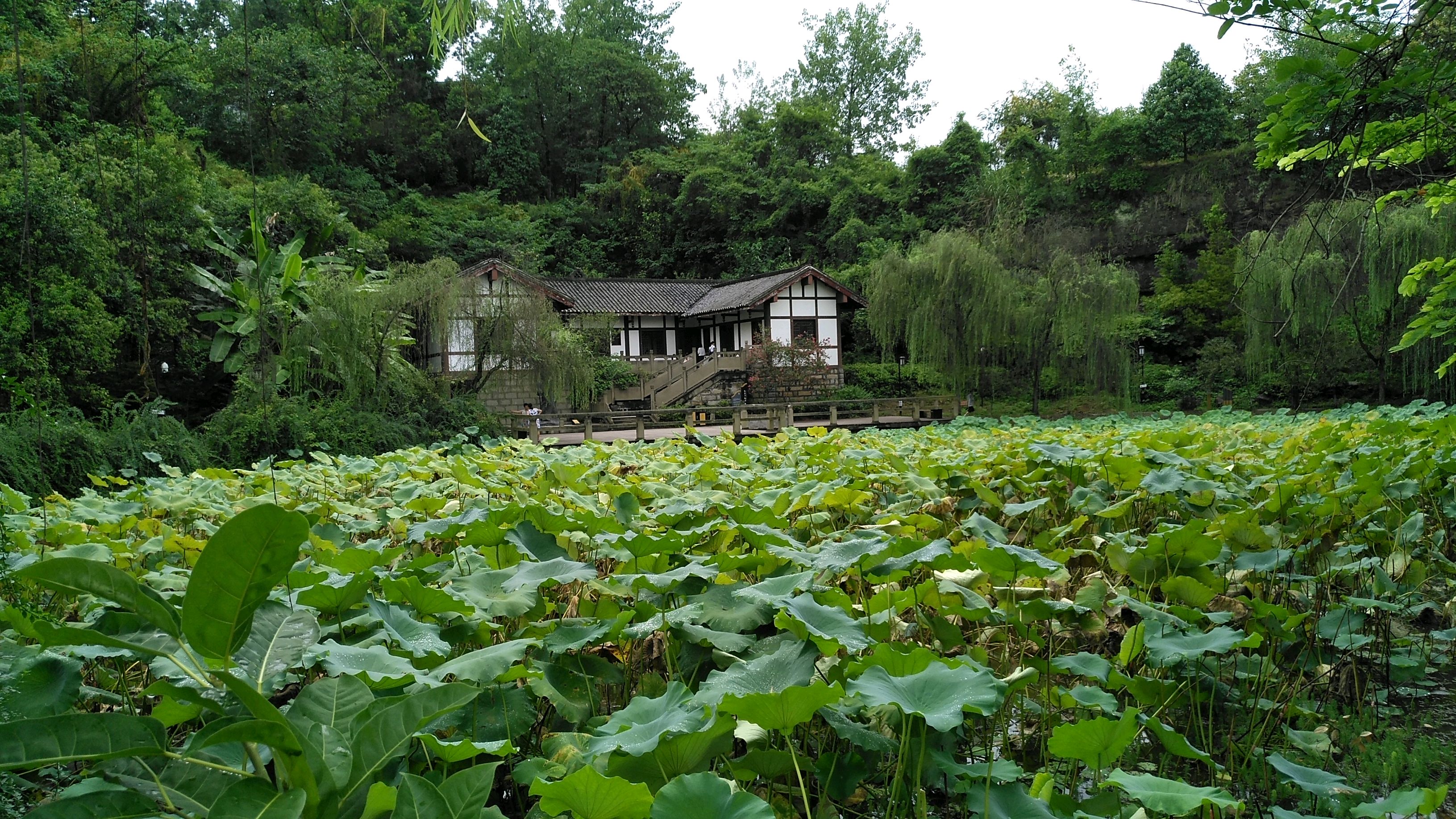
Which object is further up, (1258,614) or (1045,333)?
(1045,333)

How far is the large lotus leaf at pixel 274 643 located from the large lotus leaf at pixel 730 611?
60 centimetres

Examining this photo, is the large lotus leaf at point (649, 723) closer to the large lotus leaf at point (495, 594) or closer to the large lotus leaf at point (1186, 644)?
the large lotus leaf at point (495, 594)

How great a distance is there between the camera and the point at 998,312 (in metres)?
17.3

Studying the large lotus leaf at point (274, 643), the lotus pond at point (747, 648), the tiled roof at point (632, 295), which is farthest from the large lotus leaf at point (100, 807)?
the tiled roof at point (632, 295)

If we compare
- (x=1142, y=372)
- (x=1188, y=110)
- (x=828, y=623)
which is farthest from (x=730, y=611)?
(x=1188, y=110)

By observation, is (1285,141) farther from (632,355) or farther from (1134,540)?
(632,355)

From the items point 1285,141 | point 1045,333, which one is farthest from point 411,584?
point 1045,333

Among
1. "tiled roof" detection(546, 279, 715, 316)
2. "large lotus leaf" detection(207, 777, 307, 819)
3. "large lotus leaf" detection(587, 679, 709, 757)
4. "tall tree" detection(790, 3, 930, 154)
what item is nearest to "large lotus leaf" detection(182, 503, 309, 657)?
"large lotus leaf" detection(207, 777, 307, 819)

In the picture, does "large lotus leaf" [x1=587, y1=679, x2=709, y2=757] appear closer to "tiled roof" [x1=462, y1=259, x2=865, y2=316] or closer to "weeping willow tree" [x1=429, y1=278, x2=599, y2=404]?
"weeping willow tree" [x1=429, y1=278, x2=599, y2=404]

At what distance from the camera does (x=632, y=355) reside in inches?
965

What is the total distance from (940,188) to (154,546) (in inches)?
1120

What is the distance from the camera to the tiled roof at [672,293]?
23.0 m

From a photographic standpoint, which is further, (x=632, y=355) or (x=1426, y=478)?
(x=632, y=355)

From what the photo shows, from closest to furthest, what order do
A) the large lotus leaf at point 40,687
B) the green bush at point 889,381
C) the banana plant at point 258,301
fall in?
the large lotus leaf at point 40,687
the banana plant at point 258,301
the green bush at point 889,381
